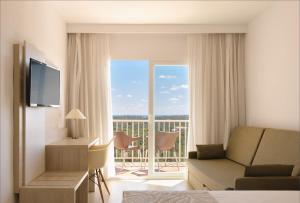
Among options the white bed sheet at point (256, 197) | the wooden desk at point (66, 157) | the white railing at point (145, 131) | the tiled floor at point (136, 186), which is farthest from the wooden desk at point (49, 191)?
the white railing at point (145, 131)

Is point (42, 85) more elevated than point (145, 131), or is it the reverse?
point (42, 85)

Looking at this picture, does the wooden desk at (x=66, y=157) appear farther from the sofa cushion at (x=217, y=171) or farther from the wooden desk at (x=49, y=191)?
the sofa cushion at (x=217, y=171)

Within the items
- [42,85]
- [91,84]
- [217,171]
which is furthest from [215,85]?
[42,85]

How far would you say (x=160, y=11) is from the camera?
446 centimetres

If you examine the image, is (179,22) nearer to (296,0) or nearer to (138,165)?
(296,0)

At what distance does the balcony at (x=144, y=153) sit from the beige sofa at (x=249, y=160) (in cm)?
82

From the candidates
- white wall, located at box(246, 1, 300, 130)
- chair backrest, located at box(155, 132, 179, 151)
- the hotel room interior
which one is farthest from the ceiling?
chair backrest, located at box(155, 132, 179, 151)

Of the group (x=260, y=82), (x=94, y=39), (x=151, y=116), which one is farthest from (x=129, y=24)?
(x=260, y=82)

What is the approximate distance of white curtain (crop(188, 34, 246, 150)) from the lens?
5.22m

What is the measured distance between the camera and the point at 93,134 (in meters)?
5.12

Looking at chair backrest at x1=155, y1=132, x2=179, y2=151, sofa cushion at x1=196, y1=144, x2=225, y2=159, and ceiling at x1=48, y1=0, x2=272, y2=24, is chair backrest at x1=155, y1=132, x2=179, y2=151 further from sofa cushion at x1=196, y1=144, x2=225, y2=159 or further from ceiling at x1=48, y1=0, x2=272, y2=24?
ceiling at x1=48, y1=0, x2=272, y2=24

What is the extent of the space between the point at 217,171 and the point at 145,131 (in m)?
2.19

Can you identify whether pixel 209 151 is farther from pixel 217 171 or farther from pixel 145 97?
pixel 145 97

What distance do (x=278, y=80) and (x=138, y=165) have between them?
10.3 ft
